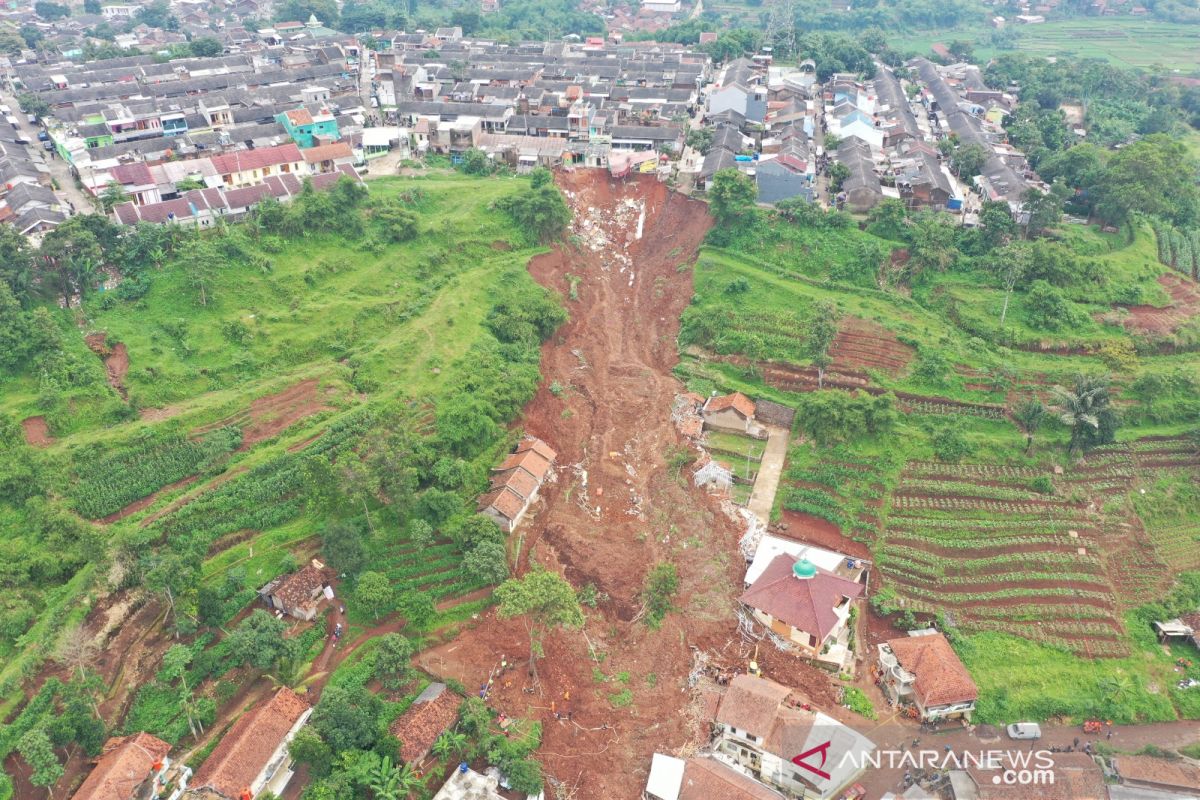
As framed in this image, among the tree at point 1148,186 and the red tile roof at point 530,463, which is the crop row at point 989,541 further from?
the tree at point 1148,186

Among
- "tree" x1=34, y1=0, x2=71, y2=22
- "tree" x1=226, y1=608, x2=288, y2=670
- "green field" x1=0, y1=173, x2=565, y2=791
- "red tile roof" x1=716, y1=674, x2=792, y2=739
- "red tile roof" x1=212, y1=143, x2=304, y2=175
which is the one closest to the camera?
"red tile roof" x1=716, y1=674, x2=792, y2=739

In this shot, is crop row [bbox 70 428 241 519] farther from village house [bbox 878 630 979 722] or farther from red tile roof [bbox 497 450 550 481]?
village house [bbox 878 630 979 722]

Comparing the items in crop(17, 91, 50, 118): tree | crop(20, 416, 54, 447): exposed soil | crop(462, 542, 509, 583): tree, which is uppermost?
crop(17, 91, 50, 118): tree

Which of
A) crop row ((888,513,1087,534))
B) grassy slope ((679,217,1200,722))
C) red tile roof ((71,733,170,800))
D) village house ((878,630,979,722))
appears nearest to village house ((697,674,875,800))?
village house ((878,630,979,722))

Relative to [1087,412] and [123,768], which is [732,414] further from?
[123,768]

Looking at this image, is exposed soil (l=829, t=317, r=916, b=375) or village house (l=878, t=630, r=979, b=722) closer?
village house (l=878, t=630, r=979, b=722)

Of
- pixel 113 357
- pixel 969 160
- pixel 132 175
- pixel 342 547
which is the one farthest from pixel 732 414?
pixel 132 175

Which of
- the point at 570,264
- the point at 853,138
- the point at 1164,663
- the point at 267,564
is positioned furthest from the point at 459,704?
the point at 853,138
